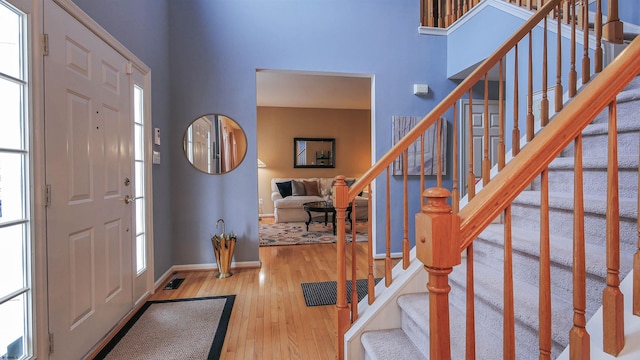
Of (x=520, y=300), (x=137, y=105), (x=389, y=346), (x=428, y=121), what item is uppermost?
(x=137, y=105)

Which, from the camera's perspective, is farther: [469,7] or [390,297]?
[469,7]

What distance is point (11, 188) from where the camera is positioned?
1.31m

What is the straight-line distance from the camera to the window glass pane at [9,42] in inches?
50.0

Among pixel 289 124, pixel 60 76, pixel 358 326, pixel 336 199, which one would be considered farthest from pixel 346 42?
pixel 289 124

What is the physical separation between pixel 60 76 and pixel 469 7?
12.6 feet

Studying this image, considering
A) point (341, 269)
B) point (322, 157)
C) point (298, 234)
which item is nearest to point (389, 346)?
point (341, 269)

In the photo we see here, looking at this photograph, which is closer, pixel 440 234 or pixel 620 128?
pixel 440 234

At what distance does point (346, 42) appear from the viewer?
3.49 metres

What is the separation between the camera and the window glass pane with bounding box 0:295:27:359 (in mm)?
1271

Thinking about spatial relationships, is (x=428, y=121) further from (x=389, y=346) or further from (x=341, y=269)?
(x=389, y=346)

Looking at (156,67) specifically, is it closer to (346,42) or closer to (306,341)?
(346,42)

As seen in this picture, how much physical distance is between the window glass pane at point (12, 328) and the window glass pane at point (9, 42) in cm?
99

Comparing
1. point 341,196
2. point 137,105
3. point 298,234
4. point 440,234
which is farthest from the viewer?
point 298,234

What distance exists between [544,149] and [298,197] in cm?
572
